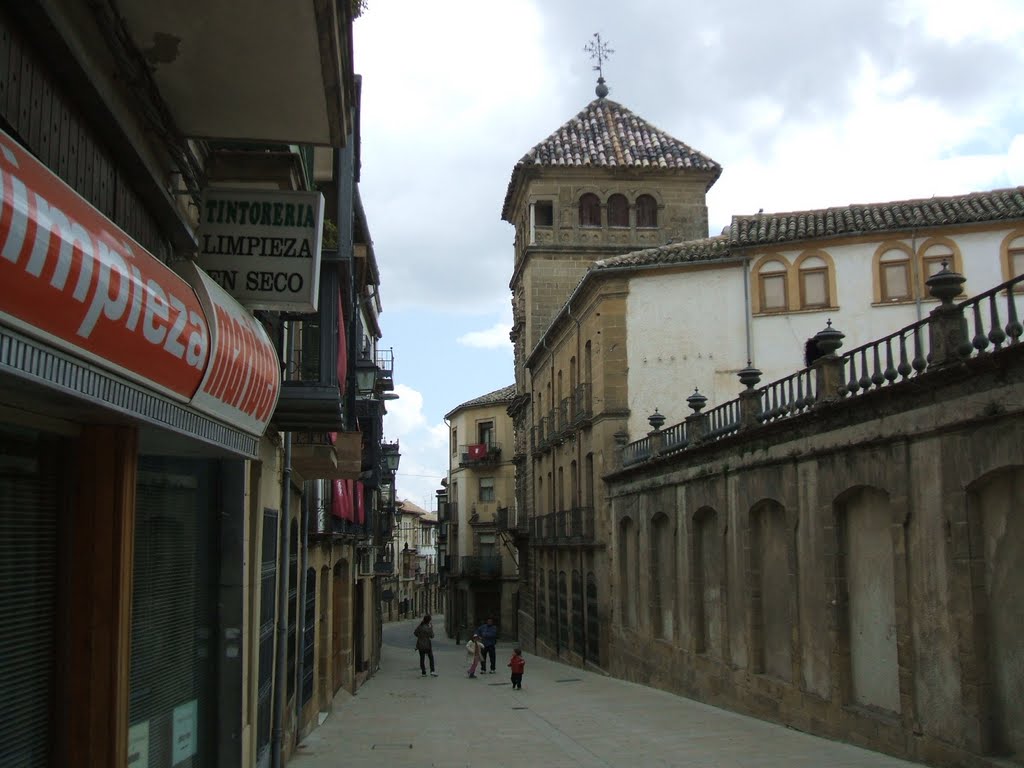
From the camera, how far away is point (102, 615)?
532cm

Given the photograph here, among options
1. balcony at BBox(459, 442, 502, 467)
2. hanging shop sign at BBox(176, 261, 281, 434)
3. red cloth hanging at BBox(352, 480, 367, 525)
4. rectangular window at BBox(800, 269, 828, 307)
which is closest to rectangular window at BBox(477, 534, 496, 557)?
balcony at BBox(459, 442, 502, 467)

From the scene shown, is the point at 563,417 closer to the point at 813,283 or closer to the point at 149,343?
the point at 813,283

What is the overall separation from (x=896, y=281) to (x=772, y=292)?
9.84ft

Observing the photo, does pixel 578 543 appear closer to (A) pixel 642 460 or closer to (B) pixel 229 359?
(A) pixel 642 460

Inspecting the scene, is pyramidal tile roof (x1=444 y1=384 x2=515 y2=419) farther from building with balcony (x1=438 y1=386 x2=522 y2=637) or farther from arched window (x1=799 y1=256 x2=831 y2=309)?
arched window (x1=799 y1=256 x2=831 y2=309)

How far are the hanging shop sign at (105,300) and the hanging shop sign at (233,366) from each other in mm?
11

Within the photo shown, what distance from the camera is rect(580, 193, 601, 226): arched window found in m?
40.2

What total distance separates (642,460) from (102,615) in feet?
65.9

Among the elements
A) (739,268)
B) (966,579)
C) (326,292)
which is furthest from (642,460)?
(326,292)

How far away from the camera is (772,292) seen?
27328 mm

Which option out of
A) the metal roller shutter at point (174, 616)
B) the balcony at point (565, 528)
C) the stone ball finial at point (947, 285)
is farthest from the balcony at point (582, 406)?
the metal roller shutter at point (174, 616)

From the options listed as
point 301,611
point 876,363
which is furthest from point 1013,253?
point 301,611

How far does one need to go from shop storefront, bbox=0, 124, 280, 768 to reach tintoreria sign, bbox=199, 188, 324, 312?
19.7 inches

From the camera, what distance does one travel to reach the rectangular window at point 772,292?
2730 centimetres
